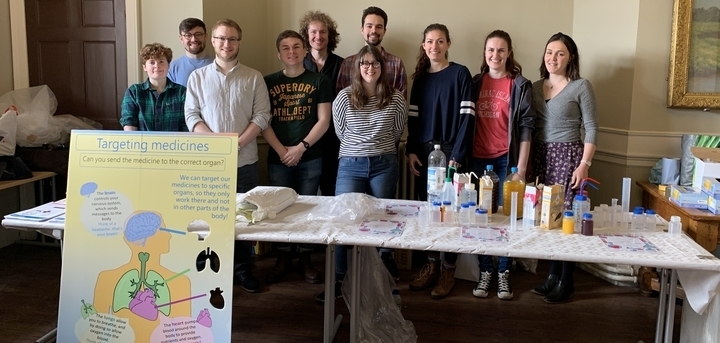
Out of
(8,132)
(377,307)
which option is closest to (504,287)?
(377,307)

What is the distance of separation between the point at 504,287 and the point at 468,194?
95cm

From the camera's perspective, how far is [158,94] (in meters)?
3.02

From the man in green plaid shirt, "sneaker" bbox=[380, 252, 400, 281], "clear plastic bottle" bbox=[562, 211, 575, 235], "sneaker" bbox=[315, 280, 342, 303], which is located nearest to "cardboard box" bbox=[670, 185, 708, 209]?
"clear plastic bottle" bbox=[562, 211, 575, 235]

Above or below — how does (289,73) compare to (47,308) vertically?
above

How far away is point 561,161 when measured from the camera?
293cm

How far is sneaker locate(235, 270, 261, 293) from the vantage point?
3.13m

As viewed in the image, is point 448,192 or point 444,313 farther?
point 444,313

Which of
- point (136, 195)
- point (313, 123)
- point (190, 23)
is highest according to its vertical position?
point (190, 23)

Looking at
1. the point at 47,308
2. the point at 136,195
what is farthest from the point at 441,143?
the point at 47,308

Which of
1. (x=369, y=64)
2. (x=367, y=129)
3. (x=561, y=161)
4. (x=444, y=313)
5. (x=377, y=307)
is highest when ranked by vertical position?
(x=369, y=64)

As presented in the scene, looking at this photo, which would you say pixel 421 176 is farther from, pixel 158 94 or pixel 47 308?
pixel 47 308

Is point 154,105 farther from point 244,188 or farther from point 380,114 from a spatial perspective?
point 380,114

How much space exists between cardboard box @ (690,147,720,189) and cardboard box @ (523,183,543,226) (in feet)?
3.06

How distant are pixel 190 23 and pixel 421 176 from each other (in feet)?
5.22
